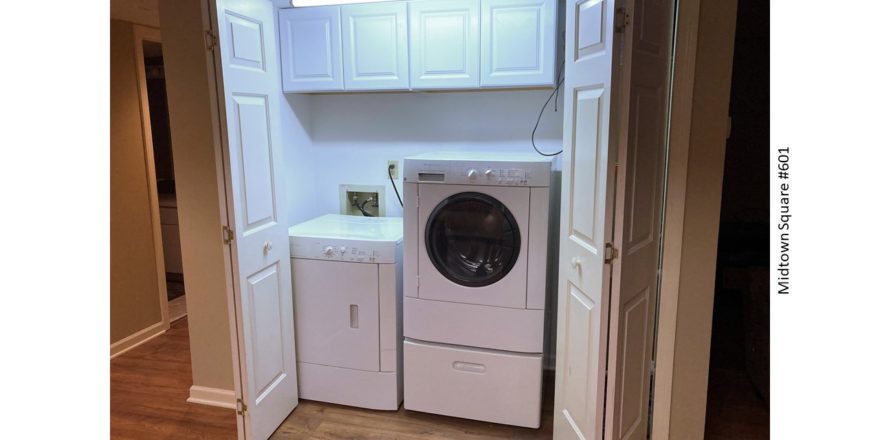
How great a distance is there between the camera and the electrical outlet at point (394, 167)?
3.24m

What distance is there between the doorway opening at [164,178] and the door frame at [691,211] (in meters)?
3.78

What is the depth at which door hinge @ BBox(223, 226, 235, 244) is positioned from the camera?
220 cm

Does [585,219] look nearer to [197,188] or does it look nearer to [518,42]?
[518,42]

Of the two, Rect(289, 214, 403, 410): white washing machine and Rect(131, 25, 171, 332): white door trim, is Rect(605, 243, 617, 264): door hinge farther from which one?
Rect(131, 25, 171, 332): white door trim

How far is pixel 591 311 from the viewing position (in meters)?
2.03

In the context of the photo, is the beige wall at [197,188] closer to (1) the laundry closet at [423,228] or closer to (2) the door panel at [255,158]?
(2) the door panel at [255,158]

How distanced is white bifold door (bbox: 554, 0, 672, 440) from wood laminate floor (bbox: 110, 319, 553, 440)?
0.58m

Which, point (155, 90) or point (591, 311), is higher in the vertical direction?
point (155, 90)

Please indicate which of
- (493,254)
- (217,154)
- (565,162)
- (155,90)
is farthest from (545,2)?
(155,90)

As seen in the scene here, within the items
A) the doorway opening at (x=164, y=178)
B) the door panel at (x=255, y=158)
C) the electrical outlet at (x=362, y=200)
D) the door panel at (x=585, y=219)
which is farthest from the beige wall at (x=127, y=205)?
the door panel at (x=585, y=219)

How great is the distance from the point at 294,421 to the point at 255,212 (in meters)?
1.12

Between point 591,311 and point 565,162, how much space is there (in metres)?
0.62

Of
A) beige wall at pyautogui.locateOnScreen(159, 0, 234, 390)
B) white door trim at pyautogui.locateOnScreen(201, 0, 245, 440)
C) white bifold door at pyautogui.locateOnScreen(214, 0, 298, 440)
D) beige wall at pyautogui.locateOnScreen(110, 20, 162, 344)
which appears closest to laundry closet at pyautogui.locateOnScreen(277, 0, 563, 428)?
white bifold door at pyautogui.locateOnScreen(214, 0, 298, 440)

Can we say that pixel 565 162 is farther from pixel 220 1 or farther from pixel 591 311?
pixel 220 1
